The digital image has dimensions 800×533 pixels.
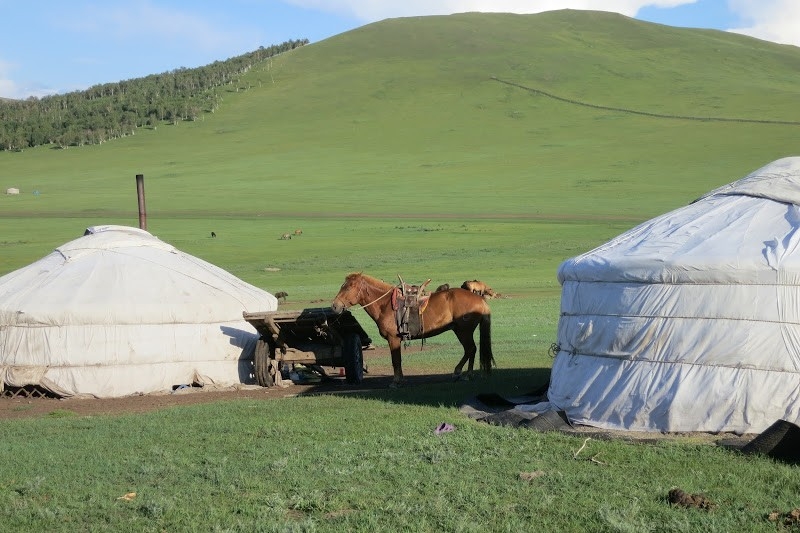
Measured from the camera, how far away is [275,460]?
7738mm

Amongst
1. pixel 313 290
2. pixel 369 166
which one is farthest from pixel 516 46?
pixel 313 290

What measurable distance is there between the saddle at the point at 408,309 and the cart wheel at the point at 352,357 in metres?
0.83

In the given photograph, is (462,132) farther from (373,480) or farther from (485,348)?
(373,480)

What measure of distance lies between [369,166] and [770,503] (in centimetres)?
6211

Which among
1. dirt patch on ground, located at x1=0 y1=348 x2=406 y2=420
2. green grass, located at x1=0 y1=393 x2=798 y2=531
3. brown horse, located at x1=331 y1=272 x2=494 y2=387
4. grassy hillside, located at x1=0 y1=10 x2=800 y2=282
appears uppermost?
grassy hillside, located at x1=0 y1=10 x2=800 y2=282

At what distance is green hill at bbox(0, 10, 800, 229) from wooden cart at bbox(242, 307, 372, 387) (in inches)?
1407

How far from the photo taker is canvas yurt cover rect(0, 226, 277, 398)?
13.2 m

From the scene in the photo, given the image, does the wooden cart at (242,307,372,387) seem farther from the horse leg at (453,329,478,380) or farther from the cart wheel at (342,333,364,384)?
the horse leg at (453,329,478,380)

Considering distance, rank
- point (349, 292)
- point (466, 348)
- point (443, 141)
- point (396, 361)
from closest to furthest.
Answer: point (396, 361), point (349, 292), point (466, 348), point (443, 141)

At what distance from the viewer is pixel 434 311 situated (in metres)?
12.9

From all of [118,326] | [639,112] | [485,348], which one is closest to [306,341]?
[118,326]

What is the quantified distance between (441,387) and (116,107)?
92.5 m

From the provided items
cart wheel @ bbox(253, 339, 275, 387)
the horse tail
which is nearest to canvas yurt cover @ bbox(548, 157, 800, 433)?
the horse tail

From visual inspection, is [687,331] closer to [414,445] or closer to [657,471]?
[657,471]
